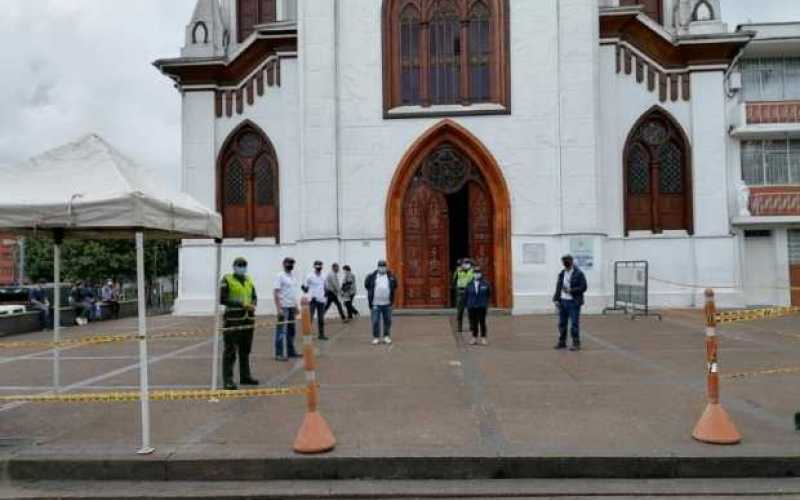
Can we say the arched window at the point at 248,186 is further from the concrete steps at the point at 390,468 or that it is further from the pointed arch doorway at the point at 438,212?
the concrete steps at the point at 390,468

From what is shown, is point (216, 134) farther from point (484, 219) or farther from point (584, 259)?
point (584, 259)

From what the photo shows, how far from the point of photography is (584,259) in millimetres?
21594

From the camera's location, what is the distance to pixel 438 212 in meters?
23.0

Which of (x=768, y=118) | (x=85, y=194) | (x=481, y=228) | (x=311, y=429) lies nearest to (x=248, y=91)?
(x=481, y=228)

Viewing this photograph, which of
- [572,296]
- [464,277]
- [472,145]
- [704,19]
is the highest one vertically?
Answer: [704,19]

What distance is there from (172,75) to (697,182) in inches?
706

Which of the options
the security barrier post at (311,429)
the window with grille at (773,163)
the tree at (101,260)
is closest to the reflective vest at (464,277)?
the security barrier post at (311,429)

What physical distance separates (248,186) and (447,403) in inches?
684

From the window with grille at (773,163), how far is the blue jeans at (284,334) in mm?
20625

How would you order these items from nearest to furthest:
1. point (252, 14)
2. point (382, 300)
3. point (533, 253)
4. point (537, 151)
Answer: point (382, 300), point (533, 253), point (537, 151), point (252, 14)

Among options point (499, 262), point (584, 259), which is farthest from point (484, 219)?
point (584, 259)

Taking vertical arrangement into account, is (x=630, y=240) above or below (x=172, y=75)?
below

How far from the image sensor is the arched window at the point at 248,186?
80.5ft

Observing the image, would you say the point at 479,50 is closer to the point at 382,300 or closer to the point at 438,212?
the point at 438,212
